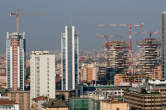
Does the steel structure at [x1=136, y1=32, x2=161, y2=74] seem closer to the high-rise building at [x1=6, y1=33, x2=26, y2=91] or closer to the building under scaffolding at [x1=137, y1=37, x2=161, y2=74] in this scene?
the building under scaffolding at [x1=137, y1=37, x2=161, y2=74]

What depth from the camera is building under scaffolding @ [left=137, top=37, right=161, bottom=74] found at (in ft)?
411

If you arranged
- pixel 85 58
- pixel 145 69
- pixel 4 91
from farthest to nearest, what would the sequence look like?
pixel 85 58 → pixel 145 69 → pixel 4 91

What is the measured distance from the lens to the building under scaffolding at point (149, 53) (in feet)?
411

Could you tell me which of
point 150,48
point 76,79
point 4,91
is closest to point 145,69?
point 150,48

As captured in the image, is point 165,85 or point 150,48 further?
point 150,48

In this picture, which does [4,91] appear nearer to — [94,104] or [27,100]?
[27,100]

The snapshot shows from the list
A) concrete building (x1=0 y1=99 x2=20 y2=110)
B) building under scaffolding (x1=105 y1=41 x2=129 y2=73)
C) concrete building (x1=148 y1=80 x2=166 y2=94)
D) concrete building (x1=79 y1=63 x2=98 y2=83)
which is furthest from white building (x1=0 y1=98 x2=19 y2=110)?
concrete building (x1=79 y1=63 x2=98 y2=83)

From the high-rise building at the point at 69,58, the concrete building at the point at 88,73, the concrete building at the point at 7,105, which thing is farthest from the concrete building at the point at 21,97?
the concrete building at the point at 88,73

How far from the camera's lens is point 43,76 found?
302 ft

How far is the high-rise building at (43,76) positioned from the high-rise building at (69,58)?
1197 cm

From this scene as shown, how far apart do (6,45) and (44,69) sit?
23408 mm

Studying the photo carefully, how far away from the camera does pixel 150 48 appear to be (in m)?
126

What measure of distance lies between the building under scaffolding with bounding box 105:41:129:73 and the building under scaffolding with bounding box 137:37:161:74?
4201 mm

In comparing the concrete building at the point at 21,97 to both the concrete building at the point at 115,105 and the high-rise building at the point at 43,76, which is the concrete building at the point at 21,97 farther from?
the concrete building at the point at 115,105
